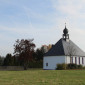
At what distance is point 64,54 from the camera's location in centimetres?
5006

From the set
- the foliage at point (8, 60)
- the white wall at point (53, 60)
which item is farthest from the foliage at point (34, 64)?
the white wall at point (53, 60)

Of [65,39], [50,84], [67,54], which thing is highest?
[65,39]

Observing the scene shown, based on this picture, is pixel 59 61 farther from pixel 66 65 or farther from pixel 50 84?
pixel 50 84

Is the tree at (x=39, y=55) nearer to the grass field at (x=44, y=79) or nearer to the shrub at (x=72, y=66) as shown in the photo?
the shrub at (x=72, y=66)

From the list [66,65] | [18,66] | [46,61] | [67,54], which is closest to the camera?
[66,65]

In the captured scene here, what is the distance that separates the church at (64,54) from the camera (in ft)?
167

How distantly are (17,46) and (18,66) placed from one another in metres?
8.58

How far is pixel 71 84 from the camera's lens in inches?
525

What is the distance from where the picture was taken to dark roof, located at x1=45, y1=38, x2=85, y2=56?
51.2 metres

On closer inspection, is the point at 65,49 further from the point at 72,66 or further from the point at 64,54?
the point at 72,66

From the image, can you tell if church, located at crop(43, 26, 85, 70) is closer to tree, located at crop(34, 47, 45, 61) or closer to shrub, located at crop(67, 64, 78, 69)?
shrub, located at crop(67, 64, 78, 69)

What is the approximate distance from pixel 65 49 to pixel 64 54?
2171 millimetres

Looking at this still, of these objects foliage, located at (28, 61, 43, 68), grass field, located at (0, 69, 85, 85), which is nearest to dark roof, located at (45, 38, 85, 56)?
foliage, located at (28, 61, 43, 68)

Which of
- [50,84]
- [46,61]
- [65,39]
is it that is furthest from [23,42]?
[50,84]
